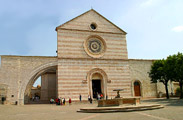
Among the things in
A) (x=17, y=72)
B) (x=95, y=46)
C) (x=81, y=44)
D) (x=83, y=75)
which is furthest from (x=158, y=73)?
(x=17, y=72)

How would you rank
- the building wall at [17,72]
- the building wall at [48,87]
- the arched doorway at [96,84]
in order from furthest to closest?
the building wall at [48,87], the arched doorway at [96,84], the building wall at [17,72]

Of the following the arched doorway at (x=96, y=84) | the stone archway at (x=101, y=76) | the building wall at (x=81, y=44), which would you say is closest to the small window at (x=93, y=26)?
the building wall at (x=81, y=44)

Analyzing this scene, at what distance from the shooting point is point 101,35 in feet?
92.3

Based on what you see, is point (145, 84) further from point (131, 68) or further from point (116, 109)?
point (116, 109)

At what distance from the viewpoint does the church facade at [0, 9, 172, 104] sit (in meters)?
23.4

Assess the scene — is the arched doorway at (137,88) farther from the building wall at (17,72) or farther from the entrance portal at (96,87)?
the building wall at (17,72)

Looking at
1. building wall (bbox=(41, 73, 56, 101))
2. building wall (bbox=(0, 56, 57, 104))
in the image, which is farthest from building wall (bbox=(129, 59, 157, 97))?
building wall (bbox=(41, 73, 56, 101))

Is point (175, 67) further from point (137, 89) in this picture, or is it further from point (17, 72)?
point (17, 72)

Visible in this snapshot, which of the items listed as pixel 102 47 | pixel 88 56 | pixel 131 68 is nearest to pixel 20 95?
pixel 88 56

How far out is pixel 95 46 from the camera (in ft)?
90.8

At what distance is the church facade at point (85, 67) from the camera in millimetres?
23359

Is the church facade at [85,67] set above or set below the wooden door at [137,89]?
above

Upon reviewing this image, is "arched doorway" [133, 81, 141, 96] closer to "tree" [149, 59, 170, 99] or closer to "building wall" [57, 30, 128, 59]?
"tree" [149, 59, 170, 99]

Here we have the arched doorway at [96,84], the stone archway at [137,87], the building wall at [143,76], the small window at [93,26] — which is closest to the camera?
the arched doorway at [96,84]
